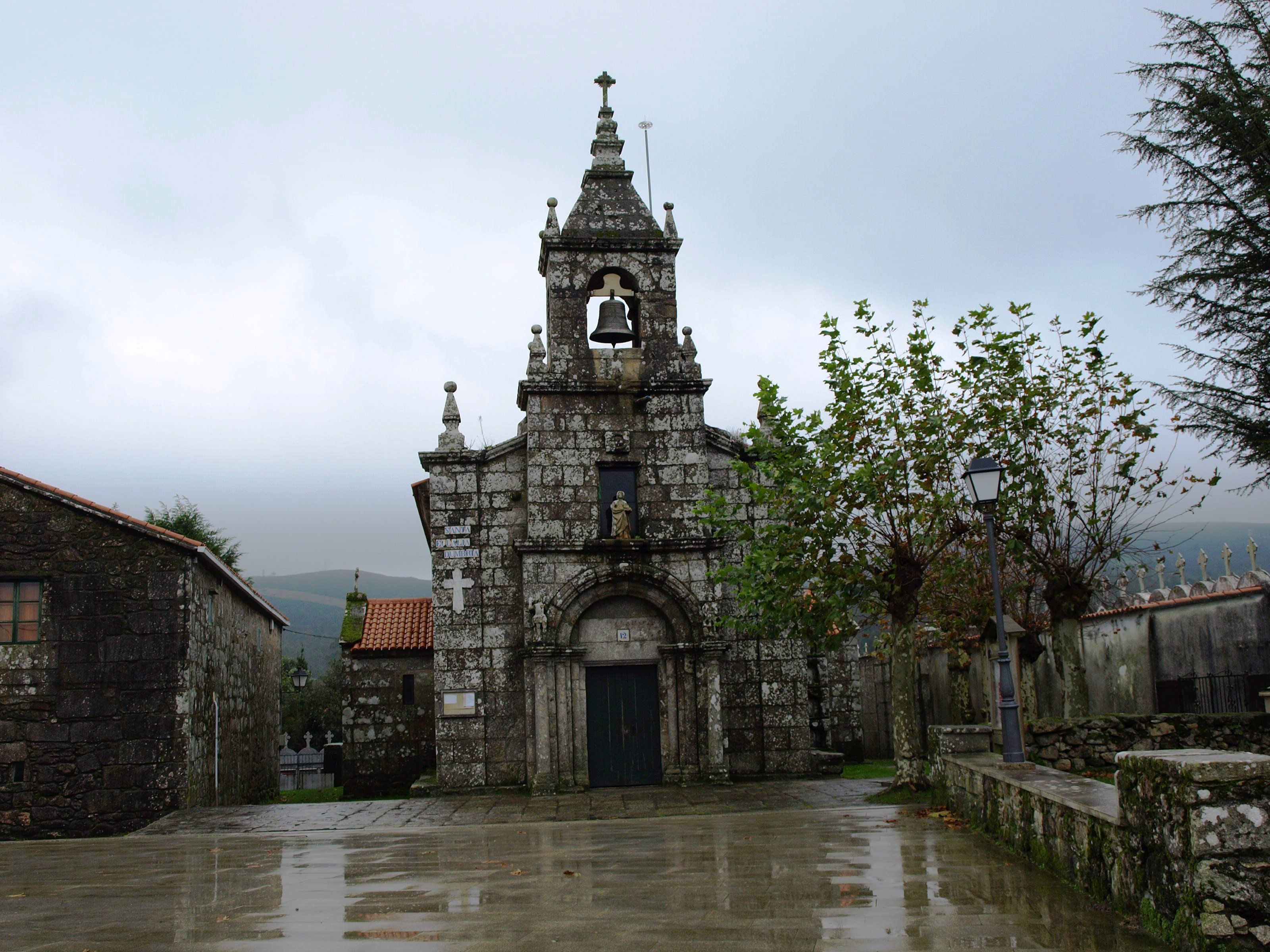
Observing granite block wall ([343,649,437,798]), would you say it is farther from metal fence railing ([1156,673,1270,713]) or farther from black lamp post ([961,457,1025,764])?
metal fence railing ([1156,673,1270,713])

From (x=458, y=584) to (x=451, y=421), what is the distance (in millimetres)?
2771

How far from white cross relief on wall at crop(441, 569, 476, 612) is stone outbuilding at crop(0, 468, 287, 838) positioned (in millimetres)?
3673

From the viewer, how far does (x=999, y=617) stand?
35.7 ft

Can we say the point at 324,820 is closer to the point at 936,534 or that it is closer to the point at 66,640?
the point at 66,640

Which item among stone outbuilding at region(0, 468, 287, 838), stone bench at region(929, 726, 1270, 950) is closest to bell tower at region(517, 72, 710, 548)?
stone outbuilding at region(0, 468, 287, 838)

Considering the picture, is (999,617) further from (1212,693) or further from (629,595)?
(1212,693)

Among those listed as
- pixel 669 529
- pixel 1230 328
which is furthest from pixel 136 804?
pixel 1230 328

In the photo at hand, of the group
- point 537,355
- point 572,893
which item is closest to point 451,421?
point 537,355

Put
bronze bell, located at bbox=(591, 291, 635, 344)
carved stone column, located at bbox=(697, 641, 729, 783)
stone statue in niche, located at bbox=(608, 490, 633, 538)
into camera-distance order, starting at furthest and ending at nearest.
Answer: bronze bell, located at bbox=(591, 291, 635, 344)
stone statue in niche, located at bbox=(608, 490, 633, 538)
carved stone column, located at bbox=(697, 641, 729, 783)

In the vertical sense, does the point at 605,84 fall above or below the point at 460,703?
above

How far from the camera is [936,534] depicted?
558 inches

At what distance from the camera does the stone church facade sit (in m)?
16.5

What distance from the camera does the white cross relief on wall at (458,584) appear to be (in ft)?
55.5

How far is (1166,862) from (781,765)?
12.0 metres
